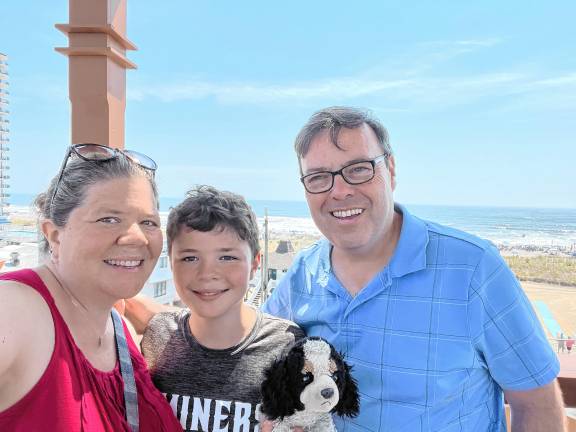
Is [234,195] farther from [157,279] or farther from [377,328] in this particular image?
[157,279]

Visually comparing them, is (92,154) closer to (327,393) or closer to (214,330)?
(214,330)

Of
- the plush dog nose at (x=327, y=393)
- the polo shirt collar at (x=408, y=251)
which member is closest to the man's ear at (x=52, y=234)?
the plush dog nose at (x=327, y=393)

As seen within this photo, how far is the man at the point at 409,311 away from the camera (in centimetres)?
144

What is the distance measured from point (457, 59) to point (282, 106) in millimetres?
37159

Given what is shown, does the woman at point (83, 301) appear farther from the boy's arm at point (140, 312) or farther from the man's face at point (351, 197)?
the man's face at point (351, 197)

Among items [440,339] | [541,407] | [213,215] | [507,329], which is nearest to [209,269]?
[213,215]

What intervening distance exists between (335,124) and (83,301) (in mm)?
991

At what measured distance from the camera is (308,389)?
3.83 feet

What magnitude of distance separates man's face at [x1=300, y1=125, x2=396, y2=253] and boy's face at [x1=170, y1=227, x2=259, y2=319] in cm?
37

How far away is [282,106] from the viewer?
9844 cm

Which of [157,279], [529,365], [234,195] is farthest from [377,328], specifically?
[157,279]

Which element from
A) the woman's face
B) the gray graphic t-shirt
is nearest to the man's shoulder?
the gray graphic t-shirt

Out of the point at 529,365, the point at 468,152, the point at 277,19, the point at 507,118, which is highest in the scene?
the point at 277,19

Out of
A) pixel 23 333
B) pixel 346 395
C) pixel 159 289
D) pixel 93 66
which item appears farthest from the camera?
pixel 159 289
